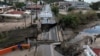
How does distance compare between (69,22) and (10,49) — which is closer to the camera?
(10,49)

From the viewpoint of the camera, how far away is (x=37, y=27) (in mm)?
17031

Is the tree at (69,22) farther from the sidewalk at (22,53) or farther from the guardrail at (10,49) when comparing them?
the sidewalk at (22,53)

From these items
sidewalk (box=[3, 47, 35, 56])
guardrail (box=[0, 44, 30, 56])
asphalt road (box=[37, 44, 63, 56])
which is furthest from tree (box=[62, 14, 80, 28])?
sidewalk (box=[3, 47, 35, 56])

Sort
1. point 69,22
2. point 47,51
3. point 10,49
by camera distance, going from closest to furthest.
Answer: point 47,51 < point 10,49 < point 69,22

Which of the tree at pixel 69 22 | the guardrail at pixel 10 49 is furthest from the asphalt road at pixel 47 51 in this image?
the tree at pixel 69 22

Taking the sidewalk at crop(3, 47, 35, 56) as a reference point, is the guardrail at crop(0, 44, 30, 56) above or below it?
above

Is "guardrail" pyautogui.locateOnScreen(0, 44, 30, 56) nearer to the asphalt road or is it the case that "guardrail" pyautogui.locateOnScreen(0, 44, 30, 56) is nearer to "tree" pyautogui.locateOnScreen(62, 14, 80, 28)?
the asphalt road

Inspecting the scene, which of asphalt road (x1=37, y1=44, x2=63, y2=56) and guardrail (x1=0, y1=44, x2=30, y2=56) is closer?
asphalt road (x1=37, y1=44, x2=63, y2=56)

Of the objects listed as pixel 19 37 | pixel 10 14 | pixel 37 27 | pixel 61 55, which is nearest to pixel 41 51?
pixel 61 55

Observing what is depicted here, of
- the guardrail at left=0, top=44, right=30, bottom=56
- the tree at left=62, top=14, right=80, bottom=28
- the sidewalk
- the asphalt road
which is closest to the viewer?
the asphalt road

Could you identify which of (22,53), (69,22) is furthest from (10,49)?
(69,22)

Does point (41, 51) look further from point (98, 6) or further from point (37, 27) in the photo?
point (98, 6)

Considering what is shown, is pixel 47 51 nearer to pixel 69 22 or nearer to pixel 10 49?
pixel 10 49

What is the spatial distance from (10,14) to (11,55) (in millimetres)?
13317
